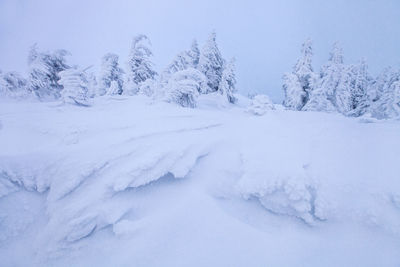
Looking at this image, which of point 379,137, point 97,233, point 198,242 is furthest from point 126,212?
point 379,137

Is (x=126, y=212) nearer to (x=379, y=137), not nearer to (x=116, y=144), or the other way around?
(x=116, y=144)

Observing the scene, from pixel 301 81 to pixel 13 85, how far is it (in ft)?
88.7

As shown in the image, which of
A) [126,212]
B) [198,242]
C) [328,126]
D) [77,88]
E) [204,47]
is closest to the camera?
[198,242]

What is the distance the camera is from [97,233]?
5.39 meters

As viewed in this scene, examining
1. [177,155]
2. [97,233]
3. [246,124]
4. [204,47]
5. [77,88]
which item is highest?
[204,47]

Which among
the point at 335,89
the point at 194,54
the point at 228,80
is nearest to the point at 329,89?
the point at 335,89

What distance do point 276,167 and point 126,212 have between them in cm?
442

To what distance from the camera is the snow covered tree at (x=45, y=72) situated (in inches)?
581

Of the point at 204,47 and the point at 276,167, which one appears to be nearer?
the point at 276,167

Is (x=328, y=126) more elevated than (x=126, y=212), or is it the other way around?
(x=328, y=126)

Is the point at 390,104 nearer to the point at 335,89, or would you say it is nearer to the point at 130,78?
the point at 335,89

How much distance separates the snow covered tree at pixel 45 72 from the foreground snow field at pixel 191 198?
928 centimetres

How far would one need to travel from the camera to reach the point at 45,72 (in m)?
15.1

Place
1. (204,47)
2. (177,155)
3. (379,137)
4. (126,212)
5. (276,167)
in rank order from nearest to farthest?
1. (126,212)
2. (276,167)
3. (177,155)
4. (379,137)
5. (204,47)
